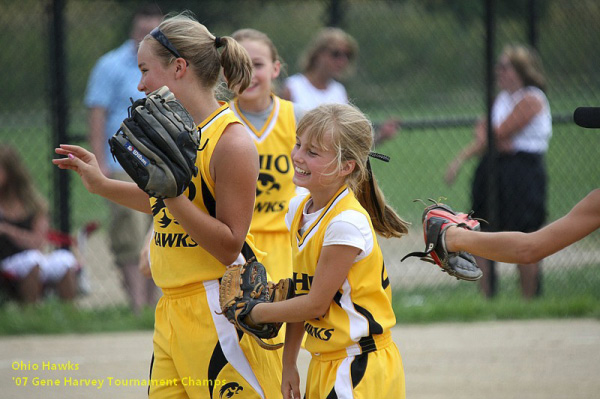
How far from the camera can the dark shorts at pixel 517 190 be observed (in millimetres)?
7168

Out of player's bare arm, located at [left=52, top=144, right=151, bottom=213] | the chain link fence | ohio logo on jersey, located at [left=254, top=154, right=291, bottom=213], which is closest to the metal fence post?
the chain link fence

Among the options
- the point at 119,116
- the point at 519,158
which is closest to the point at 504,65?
the point at 519,158

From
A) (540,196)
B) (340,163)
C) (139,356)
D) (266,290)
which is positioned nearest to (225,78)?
(340,163)

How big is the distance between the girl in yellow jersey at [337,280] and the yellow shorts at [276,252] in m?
1.03

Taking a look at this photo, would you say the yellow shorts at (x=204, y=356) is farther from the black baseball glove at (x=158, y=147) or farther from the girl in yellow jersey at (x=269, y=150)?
the girl in yellow jersey at (x=269, y=150)

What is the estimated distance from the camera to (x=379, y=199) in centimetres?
314

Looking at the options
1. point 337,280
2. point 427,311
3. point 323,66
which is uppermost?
point 323,66

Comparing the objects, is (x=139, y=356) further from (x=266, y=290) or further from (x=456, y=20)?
(x=456, y=20)

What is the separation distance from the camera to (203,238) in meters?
2.87

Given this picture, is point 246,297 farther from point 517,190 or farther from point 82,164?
point 517,190

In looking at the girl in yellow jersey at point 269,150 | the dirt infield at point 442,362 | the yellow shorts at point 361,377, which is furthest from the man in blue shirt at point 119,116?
the yellow shorts at point 361,377

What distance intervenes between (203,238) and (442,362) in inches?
121

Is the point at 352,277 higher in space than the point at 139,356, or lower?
higher

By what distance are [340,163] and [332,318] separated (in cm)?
54
